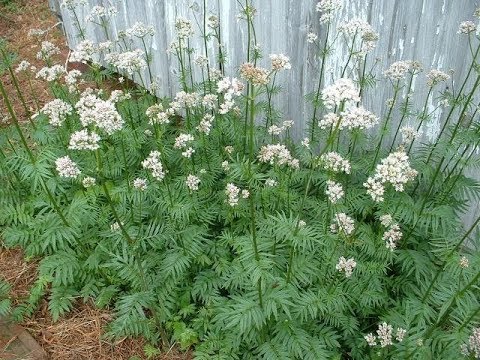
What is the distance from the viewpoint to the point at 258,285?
3.37 m

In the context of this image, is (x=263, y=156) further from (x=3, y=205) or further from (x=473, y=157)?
(x=3, y=205)

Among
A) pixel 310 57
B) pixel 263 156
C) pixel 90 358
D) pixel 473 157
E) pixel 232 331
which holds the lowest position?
pixel 90 358

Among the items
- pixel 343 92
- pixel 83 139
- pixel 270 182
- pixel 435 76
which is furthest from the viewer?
pixel 270 182

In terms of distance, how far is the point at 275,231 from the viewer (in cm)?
337

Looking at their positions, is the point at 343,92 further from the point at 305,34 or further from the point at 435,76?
the point at 305,34

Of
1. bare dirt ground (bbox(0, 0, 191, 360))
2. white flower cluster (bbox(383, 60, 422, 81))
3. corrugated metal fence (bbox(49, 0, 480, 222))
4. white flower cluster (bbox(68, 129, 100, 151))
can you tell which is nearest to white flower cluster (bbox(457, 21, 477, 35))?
corrugated metal fence (bbox(49, 0, 480, 222))

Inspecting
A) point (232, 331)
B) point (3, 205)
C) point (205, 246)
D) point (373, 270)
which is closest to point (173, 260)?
point (205, 246)

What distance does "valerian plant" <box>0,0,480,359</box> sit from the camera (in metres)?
3.38

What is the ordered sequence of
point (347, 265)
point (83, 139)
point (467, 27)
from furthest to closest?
point (467, 27) → point (347, 265) → point (83, 139)

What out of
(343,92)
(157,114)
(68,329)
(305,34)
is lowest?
(68,329)

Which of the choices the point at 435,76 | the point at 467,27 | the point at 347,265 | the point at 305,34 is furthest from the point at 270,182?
the point at 467,27

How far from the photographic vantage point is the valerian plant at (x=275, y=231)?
3.38m

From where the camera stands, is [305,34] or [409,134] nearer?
[409,134]

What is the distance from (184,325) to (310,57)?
113 inches
